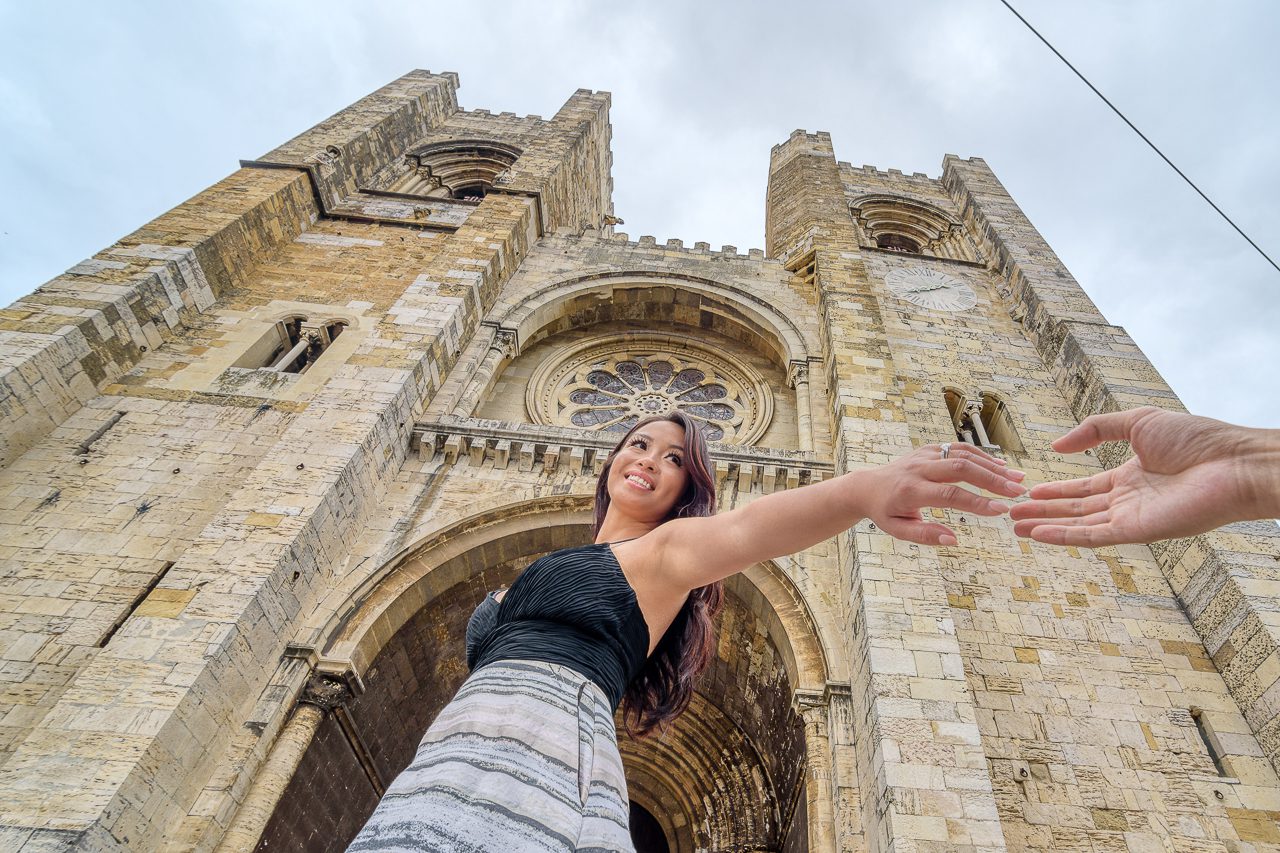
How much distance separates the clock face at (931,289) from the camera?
995cm

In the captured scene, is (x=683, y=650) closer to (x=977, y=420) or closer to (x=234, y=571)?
(x=234, y=571)

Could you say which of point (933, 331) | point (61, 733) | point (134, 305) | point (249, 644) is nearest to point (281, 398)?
point (134, 305)

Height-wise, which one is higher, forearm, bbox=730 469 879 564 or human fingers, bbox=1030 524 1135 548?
forearm, bbox=730 469 879 564

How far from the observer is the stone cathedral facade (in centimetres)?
418

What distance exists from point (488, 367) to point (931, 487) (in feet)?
23.0

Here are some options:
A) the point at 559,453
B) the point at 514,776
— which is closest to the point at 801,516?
the point at 514,776

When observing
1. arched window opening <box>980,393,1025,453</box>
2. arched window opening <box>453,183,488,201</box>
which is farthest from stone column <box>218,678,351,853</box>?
arched window opening <box>453,183,488,201</box>

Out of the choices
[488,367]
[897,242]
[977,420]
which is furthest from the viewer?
[897,242]

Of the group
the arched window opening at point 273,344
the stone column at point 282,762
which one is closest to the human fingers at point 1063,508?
the stone column at point 282,762

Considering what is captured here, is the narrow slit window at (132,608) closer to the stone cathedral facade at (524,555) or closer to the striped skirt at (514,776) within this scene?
the stone cathedral facade at (524,555)

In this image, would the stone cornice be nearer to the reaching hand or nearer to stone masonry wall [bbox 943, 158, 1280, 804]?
stone masonry wall [bbox 943, 158, 1280, 804]

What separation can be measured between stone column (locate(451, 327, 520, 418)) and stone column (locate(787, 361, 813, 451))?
3.40 meters

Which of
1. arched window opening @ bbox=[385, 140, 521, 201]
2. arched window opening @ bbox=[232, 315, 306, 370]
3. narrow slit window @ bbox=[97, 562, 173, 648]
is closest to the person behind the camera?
narrow slit window @ bbox=[97, 562, 173, 648]

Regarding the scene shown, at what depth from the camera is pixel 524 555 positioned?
247 inches
